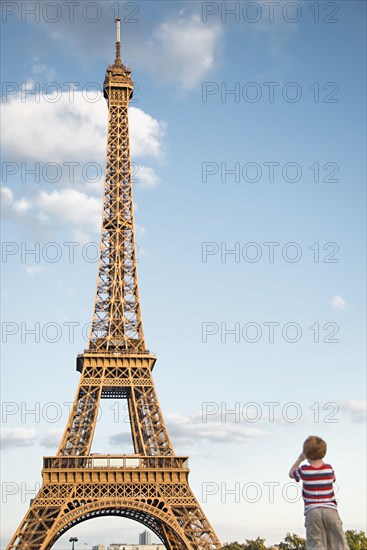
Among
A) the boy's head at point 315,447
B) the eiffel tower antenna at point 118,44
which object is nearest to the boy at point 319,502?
the boy's head at point 315,447

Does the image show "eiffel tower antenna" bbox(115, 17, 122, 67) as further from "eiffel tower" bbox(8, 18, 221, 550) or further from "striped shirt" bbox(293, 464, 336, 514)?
"striped shirt" bbox(293, 464, 336, 514)

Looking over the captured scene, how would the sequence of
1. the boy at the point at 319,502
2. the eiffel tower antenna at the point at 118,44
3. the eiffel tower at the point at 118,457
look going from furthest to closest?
1. the eiffel tower antenna at the point at 118,44
2. the eiffel tower at the point at 118,457
3. the boy at the point at 319,502

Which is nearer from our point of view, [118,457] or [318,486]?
[318,486]

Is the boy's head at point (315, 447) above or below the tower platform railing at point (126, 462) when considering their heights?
below

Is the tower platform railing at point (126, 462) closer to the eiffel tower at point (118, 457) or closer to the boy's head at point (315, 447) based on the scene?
the eiffel tower at point (118, 457)

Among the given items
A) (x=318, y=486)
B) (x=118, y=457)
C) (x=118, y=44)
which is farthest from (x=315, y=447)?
(x=118, y=44)

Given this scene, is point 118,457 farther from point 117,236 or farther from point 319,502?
point 319,502

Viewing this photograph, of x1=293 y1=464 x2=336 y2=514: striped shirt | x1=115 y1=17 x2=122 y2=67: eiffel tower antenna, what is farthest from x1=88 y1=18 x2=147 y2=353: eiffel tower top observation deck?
x1=293 y1=464 x2=336 y2=514: striped shirt
